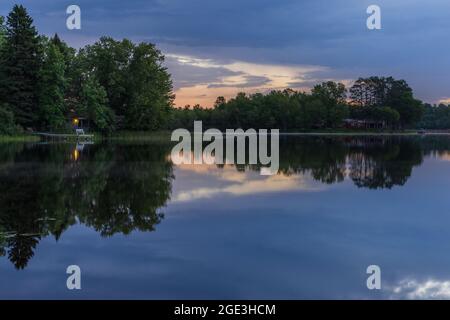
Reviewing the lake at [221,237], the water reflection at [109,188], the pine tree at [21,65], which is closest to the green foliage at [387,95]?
the pine tree at [21,65]

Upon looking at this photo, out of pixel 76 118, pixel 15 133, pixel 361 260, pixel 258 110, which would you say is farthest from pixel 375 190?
pixel 258 110

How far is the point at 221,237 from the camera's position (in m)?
10.5

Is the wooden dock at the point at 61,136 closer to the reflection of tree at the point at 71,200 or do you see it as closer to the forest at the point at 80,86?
the forest at the point at 80,86

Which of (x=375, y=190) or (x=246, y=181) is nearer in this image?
(x=375, y=190)

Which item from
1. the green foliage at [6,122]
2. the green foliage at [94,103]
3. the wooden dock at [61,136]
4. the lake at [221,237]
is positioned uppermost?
the green foliage at [94,103]

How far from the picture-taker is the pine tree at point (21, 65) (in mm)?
54312

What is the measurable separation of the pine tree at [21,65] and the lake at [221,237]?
38.2 m

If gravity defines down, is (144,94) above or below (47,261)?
above

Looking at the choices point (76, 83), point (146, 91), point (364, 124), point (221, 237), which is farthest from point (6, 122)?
point (364, 124)

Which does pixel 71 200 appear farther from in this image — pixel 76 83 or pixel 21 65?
pixel 76 83

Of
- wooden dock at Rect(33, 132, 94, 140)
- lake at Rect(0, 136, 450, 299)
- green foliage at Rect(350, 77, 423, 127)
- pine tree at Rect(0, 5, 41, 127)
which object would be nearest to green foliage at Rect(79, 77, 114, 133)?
wooden dock at Rect(33, 132, 94, 140)

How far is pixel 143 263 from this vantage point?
857 cm

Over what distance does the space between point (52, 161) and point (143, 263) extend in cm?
1967

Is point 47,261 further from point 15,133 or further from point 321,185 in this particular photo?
point 15,133
